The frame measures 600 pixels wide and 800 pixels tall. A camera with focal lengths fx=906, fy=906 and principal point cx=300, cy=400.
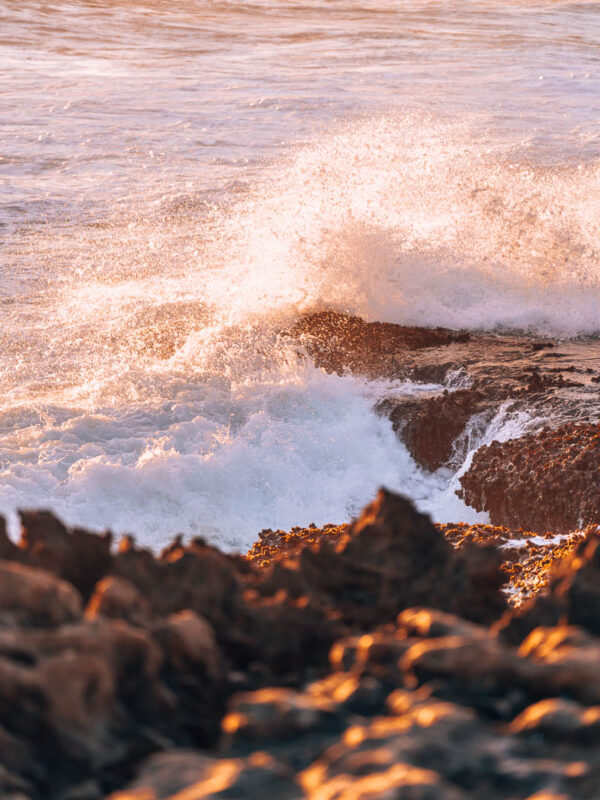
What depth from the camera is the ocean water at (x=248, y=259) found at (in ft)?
25.7

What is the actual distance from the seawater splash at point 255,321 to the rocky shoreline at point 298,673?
4715 millimetres

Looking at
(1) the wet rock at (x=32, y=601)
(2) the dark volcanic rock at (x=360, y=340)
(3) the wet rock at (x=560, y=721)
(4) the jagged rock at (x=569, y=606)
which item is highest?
(1) the wet rock at (x=32, y=601)

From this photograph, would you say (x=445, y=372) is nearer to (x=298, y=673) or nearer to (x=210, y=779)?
(x=298, y=673)

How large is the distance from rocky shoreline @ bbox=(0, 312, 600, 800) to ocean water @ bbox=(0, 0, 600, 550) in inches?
186

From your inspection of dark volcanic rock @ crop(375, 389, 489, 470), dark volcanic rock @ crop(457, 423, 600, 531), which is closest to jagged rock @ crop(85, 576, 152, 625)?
dark volcanic rock @ crop(457, 423, 600, 531)

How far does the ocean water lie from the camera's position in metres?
7.82

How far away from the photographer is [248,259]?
12531mm

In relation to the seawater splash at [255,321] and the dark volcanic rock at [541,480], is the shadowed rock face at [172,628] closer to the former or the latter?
the dark volcanic rock at [541,480]

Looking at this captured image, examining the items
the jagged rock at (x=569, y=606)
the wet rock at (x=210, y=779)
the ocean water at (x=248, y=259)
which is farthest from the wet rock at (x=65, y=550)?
the ocean water at (x=248, y=259)

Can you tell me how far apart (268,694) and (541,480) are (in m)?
5.31

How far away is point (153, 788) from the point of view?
1.61 m

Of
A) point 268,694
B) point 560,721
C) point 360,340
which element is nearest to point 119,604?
point 268,694

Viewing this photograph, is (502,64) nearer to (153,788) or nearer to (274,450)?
(274,450)

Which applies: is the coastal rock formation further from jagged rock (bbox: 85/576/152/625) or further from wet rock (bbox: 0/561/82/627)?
wet rock (bbox: 0/561/82/627)
